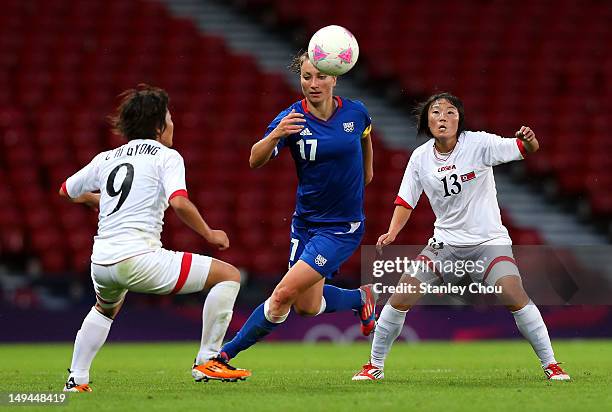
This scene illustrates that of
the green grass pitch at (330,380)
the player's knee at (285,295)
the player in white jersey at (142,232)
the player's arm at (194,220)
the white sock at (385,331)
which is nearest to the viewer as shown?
the green grass pitch at (330,380)

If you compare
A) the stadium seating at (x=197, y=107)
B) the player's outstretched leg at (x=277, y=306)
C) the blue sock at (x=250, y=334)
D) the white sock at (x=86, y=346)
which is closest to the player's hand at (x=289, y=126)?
the player's outstretched leg at (x=277, y=306)

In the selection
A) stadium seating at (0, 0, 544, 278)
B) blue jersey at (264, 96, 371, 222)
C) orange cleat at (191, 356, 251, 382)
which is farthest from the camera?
stadium seating at (0, 0, 544, 278)

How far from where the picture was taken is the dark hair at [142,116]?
6594 mm

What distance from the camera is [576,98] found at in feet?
58.0

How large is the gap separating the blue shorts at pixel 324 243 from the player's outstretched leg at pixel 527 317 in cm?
106

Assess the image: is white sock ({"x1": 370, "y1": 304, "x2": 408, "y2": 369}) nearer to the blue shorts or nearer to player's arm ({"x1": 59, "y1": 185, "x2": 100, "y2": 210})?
the blue shorts

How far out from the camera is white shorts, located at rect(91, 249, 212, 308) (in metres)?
6.35

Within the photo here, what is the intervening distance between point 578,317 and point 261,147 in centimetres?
768

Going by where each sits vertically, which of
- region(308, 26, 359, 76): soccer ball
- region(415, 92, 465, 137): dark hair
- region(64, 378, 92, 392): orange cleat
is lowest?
region(64, 378, 92, 392): orange cleat

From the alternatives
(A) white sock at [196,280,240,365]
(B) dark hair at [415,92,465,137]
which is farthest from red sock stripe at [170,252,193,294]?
(B) dark hair at [415,92,465,137]

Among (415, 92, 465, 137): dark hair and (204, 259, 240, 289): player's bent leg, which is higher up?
(415, 92, 465, 137): dark hair

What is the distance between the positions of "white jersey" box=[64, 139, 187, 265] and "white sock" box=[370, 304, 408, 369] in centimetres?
194
